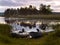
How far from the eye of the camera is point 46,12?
525cm

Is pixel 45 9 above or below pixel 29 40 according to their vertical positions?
above

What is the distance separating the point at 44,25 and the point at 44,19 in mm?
198

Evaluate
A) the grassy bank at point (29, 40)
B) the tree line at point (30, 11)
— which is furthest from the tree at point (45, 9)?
the grassy bank at point (29, 40)

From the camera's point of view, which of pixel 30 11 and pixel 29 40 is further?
pixel 30 11

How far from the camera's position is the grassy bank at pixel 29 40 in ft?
13.9

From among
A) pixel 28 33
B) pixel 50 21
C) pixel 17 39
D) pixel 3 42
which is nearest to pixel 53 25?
pixel 50 21

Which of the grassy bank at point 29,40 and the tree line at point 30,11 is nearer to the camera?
the grassy bank at point 29,40

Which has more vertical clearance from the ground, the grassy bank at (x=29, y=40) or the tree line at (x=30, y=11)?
the tree line at (x=30, y=11)

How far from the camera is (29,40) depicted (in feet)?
15.9

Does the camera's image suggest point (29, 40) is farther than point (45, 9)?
No

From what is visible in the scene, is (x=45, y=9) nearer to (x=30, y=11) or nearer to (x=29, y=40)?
(x=30, y=11)

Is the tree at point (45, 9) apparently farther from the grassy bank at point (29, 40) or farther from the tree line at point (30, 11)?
the grassy bank at point (29, 40)

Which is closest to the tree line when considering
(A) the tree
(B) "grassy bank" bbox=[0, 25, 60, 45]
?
(A) the tree

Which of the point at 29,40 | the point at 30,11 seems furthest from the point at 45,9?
the point at 29,40
